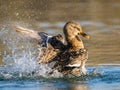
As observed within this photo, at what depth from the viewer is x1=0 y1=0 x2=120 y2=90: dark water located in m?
11.3

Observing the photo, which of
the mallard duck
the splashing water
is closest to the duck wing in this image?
the mallard duck

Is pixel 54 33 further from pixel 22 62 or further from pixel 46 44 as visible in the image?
pixel 46 44

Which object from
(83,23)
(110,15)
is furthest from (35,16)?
(110,15)

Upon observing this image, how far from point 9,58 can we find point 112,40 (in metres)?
3.34

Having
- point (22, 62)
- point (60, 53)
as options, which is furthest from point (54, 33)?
point (60, 53)

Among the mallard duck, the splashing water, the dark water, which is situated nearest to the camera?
the dark water

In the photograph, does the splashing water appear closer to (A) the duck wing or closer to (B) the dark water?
(B) the dark water

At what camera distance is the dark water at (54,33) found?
446 inches

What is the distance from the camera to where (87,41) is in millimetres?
16188

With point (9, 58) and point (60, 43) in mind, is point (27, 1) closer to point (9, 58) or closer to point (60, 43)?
point (9, 58)

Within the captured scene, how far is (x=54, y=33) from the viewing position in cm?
1688

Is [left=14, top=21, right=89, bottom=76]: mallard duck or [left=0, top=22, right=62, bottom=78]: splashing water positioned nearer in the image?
[left=14, top=21, right=89, bottom=76]: mallard duck

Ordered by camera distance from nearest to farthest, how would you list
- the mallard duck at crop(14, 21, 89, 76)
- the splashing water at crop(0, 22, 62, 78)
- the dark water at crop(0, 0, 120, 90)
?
1. the dark water at crop(0, 0, 120, 90)
2. the mallard duck at crop(14, 21, 89, 76)
3. the splashing water at crop(0, 22, 62, 78)

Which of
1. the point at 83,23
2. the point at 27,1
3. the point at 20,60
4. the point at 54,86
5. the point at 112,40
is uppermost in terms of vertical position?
the point at 27,1
